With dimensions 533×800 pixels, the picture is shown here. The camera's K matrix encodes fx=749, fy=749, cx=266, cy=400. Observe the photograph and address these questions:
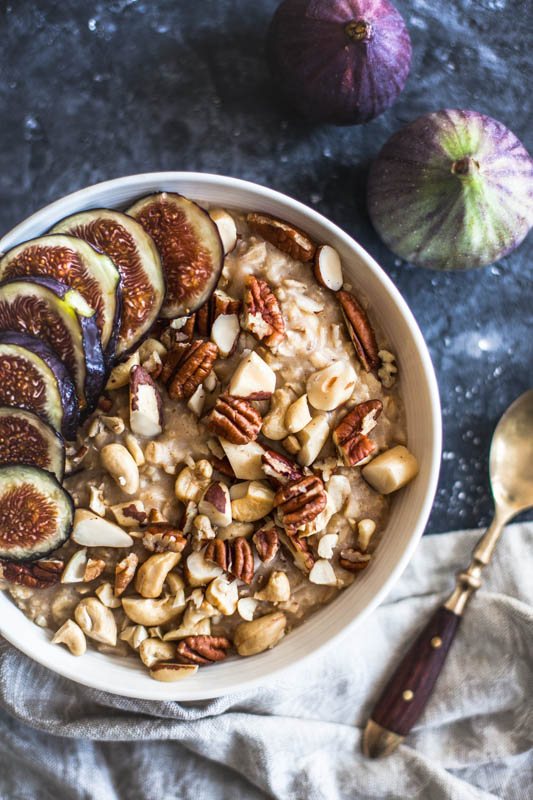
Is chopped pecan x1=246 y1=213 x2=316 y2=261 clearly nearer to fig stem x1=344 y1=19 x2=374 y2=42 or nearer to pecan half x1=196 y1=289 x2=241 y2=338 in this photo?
pecan half x1=196 y1=289 x2=241 y2=338

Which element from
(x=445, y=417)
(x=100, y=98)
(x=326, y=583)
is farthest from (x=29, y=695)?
(x=100, y=98)

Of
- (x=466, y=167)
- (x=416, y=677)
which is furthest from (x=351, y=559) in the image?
(x=466, y=167)

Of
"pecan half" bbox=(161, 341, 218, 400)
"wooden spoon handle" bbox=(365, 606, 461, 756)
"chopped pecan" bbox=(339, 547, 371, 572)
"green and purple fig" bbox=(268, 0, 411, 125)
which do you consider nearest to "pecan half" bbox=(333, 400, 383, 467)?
"chopped pecan" bbox=(339, 547, 371, 572)

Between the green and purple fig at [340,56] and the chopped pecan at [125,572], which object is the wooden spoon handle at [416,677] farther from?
the green and purple fig at [340,56]

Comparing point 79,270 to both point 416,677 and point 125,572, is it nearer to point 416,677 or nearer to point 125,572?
point 125,572

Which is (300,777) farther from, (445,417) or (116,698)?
(445,417)

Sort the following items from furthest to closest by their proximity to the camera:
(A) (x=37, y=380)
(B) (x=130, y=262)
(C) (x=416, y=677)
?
(C) (x=416, y=677) → (B) (x=130, y=262) → (A) (x=37, y=380)

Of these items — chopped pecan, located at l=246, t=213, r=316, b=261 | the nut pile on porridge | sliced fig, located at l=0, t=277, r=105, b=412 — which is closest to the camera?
sliced fig, located at l=0, t=277, r=105, b=412
